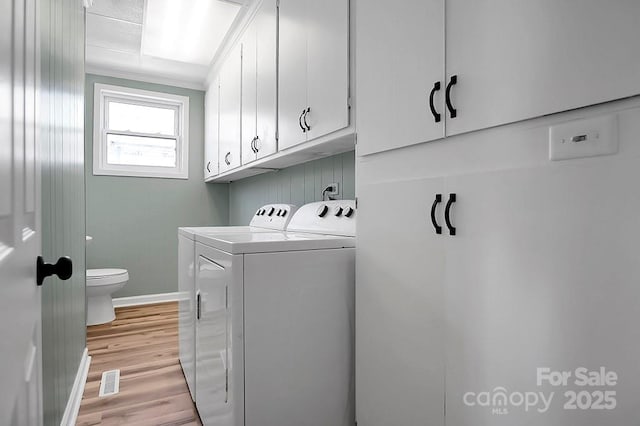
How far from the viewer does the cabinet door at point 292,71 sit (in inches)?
70.5

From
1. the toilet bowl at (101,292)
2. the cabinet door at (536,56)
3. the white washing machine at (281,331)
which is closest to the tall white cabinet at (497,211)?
the cabinet door at (536,56)

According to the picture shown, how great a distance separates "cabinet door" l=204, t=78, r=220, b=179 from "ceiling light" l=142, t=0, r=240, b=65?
1.17 ft

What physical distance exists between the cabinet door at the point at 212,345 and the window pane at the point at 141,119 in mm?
2734

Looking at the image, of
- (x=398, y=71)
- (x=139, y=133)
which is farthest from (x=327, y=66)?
(x=139, y=133)

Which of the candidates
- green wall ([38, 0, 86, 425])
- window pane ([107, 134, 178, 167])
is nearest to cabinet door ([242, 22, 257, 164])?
green wall ([38, 0, 86, 425])

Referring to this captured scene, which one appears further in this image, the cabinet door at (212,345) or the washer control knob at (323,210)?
the washer control knob at (323,210)

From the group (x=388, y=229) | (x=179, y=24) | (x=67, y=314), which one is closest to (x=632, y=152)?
Result: (x=388, y=229)

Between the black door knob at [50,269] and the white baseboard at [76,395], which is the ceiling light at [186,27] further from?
the white baseboard at [76,395]

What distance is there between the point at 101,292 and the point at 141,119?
1854 millimetres

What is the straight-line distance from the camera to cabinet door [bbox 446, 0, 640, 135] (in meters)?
0.67

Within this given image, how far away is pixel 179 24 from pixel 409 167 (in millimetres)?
2335

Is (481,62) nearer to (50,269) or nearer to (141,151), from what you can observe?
(50,269)

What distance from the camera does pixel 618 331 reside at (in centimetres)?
68

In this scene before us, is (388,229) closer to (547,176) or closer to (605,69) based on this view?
(547,176)
